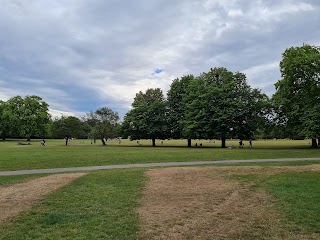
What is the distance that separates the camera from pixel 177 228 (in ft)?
20.6

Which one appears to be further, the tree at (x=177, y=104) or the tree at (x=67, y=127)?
the tree at (x=67, y=127)

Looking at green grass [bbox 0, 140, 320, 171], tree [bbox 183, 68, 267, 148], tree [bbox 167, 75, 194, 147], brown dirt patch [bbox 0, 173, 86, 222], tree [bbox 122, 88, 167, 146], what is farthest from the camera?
tree [bbox 122, 88, 167, 146]

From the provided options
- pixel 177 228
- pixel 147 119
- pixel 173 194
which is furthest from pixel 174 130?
pixel 177 228

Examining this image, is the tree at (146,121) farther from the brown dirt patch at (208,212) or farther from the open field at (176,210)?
the brown dirt patch at (208,212)

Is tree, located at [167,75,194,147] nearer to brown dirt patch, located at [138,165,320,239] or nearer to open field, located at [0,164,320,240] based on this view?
open field, located at [0,164,320,240]

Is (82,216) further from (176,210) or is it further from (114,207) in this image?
(176,210)

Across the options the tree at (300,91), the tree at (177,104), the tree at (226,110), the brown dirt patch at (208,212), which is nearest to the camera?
the brown dirt patch at (208,212)

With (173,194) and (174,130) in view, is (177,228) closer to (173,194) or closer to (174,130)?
(173,194)

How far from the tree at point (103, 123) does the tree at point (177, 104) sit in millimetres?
14862

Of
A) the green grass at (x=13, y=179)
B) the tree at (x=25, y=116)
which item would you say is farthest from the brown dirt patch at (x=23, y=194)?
the tree at (x=25, y=116)

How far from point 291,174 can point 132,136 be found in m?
46.9

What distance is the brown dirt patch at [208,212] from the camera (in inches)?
235

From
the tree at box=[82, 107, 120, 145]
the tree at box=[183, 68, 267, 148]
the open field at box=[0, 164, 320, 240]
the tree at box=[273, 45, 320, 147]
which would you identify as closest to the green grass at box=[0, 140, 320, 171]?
the tree at box=[273, 45, 320, 147]

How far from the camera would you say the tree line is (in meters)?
38.3
